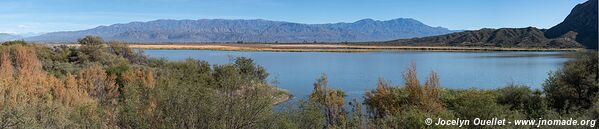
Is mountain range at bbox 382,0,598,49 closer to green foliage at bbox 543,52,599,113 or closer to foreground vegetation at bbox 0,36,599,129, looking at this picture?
green foliage at bbox 543,52,599,113

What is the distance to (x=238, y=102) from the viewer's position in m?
16.2

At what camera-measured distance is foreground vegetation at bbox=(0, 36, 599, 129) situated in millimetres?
16141

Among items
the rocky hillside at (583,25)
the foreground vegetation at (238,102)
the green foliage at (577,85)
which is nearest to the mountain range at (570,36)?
the rocky hillside at (583,25)

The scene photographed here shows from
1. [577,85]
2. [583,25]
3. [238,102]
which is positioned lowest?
[577,85]

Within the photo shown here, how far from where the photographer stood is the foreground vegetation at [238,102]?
16141 millimetres

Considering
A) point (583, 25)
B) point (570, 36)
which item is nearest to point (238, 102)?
point (570, 36)

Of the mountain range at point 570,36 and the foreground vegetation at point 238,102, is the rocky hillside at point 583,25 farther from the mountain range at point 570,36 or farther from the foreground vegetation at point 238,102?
the foreground vegetation at point 238,102

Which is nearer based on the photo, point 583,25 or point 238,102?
point 238,102

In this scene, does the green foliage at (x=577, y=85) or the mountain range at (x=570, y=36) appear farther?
the mountain range at (x=570, y=36)

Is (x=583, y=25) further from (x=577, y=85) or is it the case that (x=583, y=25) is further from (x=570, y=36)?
(x=577, y=85)

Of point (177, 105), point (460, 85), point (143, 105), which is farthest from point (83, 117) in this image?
point (460, 85)

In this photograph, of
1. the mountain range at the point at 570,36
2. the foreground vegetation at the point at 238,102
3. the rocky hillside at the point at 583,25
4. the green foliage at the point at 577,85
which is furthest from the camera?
the mountain range at the point at 570,36

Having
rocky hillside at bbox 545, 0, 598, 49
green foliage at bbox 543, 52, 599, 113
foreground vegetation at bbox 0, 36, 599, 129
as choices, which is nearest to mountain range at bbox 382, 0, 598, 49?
rocky hillside at bbox 545, 0, 598, 49

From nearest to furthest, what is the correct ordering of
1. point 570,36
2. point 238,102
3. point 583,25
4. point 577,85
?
point 238,102 → point 577,85 → point 570,36 → point 583,25
